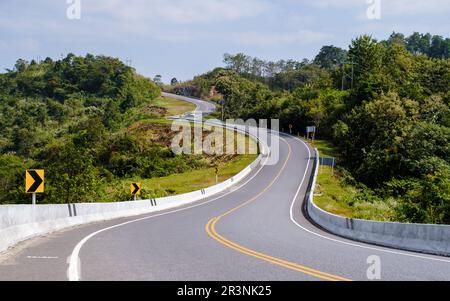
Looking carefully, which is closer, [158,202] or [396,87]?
[158,202]

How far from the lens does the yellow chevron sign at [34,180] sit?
17.5 metres

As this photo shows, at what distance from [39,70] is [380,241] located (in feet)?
599

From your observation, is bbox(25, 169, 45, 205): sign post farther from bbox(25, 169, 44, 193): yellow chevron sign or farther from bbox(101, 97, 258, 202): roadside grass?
bbox(101, 97, 258, 202): roadside grass

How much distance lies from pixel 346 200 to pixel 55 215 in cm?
2859

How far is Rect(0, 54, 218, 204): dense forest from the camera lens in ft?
177

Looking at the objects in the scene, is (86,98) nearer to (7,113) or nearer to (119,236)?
(7,113)

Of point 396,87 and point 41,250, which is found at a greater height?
point 396,87

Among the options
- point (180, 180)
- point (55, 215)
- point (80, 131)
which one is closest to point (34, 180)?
point (55, 215)

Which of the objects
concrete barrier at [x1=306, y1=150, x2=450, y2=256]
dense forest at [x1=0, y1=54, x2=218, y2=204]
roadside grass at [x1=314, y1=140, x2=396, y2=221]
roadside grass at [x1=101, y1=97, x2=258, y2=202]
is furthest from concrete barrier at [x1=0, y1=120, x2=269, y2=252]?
dense forest at [x1=0, y1=54, x2=218, y2=204]

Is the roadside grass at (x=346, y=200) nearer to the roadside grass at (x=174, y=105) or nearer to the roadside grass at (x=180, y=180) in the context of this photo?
the roadside grass at (x=180, y=180)

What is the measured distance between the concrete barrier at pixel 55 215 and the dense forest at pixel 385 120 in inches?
588
